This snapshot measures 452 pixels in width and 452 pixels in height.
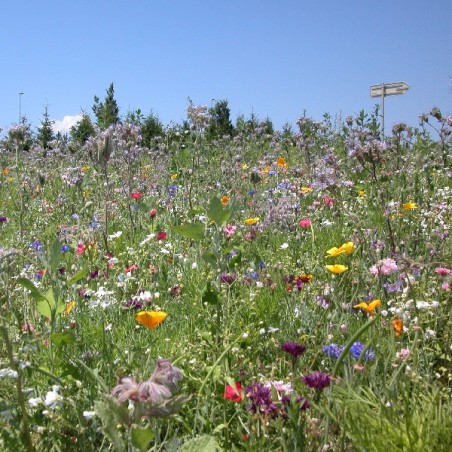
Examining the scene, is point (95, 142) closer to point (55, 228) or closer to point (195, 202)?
point (55, 228)

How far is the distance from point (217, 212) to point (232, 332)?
1.99ft

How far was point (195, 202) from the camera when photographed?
6.02 meters

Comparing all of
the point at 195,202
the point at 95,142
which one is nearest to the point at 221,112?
the point at 195,202

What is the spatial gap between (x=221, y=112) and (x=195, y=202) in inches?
666

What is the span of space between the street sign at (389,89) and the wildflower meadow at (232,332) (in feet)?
12.2

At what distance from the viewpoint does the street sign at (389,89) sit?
9.10 m

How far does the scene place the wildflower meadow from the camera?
1541 mm

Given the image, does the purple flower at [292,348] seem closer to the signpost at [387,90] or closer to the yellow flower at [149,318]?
the yellow flower at [149,318]

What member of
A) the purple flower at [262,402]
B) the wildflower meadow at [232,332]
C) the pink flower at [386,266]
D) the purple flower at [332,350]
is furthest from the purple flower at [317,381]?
the pink flower at [386,266]

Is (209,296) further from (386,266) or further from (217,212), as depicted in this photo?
(386,266)

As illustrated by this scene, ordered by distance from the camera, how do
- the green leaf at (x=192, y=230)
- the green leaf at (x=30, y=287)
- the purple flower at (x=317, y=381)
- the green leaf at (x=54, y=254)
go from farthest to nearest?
the green leaf at (x=192, y=230) → the green leaf at (x=54, y=254) → the green leaf at (x=30, y=287) → the purple flower at (x=317, y=381)

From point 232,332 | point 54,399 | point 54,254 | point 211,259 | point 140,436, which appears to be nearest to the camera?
point 140,436

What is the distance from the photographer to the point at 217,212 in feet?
7.34

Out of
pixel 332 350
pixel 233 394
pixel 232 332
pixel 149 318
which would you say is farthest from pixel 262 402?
pixel 232 332
